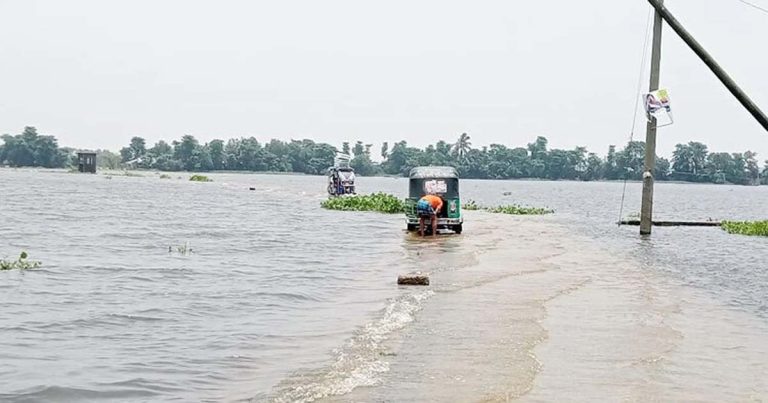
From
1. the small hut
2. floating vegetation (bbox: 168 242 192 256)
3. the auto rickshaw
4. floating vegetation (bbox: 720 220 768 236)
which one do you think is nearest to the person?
the auto rickshaw

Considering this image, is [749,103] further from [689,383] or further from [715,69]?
[689,383]

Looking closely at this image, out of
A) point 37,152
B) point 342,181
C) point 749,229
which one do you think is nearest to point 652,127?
point 749,229

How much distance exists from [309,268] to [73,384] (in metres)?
12.5

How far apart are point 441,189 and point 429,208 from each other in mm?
894

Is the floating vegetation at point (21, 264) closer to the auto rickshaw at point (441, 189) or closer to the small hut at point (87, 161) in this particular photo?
the auto rickshaw at point (441, 189)

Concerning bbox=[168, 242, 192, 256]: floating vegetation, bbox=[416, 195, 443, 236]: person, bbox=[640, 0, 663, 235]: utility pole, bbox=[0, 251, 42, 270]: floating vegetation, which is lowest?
bbox=[168, 242, 192, 256]: floating vegetation

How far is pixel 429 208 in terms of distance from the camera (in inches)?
1206

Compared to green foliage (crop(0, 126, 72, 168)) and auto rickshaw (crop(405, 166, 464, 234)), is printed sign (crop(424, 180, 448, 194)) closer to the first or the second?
auto rickshaw (crop(405, 166, 464, 234))

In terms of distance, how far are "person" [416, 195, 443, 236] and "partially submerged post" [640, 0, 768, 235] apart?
7.59 m

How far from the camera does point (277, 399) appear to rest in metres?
8.86

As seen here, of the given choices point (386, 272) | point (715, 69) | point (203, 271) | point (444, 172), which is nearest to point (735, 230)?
point (444, 172)

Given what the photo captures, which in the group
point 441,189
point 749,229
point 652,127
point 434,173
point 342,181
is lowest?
point 749,229

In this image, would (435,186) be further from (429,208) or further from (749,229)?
(749,229)

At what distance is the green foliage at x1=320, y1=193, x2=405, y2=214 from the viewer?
52266 millimetres
